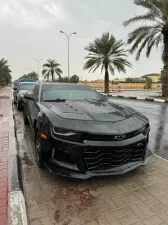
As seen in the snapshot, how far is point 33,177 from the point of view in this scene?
302cm

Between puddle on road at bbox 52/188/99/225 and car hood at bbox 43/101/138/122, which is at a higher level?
car hood at bbox 43/101/138/122

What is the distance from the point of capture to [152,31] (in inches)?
624

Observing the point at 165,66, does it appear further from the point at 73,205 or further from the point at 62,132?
the point at 73,205

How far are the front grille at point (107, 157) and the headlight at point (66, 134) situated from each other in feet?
0.71

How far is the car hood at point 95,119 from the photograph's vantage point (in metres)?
2.49

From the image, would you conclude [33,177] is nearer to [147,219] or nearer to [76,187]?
[76,187]

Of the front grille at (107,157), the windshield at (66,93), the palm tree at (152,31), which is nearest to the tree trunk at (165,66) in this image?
the palm tree at (152,31)

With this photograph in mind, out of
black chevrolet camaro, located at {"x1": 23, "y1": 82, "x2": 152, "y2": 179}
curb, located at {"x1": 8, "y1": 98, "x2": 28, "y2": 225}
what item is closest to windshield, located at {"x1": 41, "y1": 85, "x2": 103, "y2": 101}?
black chevrolet camaro, located at {"x1": 23, "y1": 82, "x2": 152, "y2": 179}

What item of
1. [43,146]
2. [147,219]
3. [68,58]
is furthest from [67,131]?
[68,58]

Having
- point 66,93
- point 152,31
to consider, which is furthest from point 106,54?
point 66,93

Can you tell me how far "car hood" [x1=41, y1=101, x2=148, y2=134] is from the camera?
249 centimetres

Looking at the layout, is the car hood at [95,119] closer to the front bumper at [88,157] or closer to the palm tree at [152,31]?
the front bumper at [88,157]

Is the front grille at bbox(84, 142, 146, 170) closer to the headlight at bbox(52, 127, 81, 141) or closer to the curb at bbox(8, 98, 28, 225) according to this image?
the headlight at bbox(52, 127, 81, 141)

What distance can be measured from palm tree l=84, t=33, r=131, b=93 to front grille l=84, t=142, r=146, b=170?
22.5 meters
